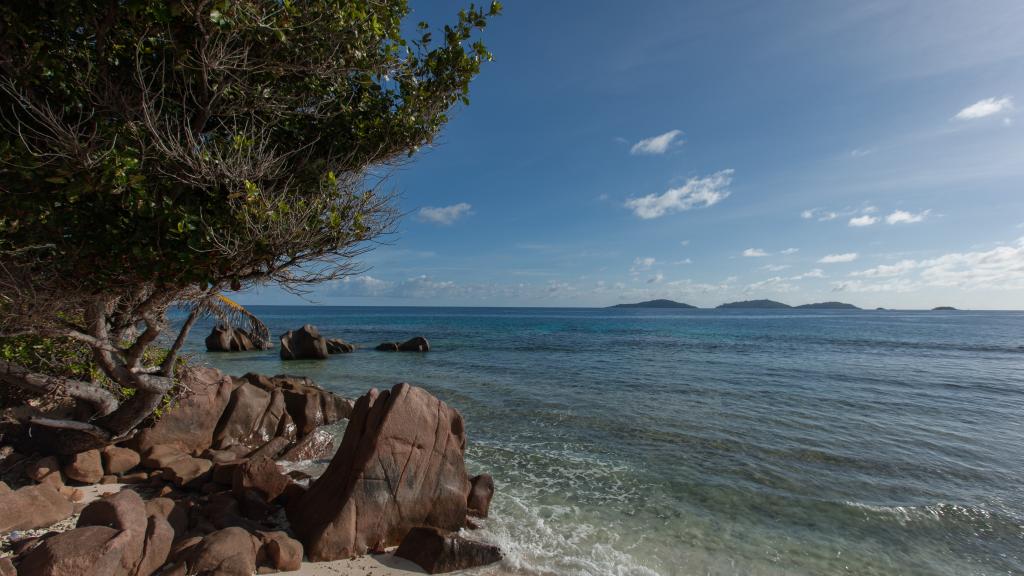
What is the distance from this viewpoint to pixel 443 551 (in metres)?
6.88

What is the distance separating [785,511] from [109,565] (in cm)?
1115

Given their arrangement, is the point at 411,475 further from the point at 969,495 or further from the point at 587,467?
the point at 969,495

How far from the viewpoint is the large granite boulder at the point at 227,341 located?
3944 centimetres

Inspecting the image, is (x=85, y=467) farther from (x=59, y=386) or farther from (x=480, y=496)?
(x=480, y=496)

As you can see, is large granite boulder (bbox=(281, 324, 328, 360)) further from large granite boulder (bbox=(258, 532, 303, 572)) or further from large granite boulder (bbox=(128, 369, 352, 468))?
large granite boulder (bbox=(258, 532, 303, 572))

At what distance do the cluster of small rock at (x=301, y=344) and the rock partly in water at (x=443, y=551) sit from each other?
30.2m

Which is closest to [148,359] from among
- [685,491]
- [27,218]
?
[27,218]

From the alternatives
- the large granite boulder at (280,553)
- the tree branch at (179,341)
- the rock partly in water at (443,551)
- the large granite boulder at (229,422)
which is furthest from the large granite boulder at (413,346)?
the large granite boulder at (280,553)

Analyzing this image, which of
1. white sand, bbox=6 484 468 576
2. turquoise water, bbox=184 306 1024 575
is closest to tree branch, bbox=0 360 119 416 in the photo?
white sand, bbox=6 484 468 576

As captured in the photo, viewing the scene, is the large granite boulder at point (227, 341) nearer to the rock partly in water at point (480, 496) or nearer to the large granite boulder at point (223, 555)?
the rock partly in water at point (480, 496)

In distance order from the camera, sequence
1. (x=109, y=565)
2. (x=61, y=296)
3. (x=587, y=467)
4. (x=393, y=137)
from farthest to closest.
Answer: (x=587, y=467) < (x=393, y=137) < (x=61, y=296) < (x=109, y=565)

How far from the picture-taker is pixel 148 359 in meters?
12.4

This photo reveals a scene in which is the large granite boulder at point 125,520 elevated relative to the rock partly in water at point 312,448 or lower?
elevated

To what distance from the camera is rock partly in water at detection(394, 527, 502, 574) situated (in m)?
6.86
